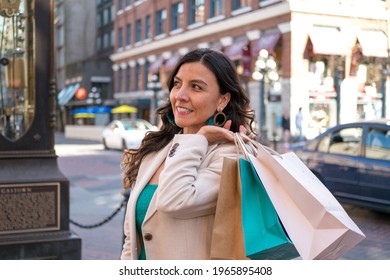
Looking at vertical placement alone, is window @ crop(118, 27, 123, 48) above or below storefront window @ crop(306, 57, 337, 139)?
above

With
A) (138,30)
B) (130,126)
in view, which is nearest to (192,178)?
(130,126)

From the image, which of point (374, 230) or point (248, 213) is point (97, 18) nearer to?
point (374, 230)

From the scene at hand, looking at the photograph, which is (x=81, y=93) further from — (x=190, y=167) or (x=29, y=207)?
(x=190, y=167)

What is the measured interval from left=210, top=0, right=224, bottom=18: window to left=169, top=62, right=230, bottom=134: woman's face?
25107 millimetres

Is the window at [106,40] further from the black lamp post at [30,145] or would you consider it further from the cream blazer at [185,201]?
the cream blazer at [185,201]

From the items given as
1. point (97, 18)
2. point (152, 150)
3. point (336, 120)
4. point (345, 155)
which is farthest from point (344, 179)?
point (97, 18)

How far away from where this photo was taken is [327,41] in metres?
20.8

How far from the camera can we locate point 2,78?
4.82 meters

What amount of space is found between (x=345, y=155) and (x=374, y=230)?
1.59m

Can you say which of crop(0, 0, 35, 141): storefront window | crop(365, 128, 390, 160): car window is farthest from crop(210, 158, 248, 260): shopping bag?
crop(365, 128, 390, 160): car window

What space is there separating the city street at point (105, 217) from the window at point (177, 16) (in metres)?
16.5

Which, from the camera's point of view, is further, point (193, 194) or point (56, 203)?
point (56, 203)

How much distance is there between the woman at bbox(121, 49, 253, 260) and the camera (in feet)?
5.74

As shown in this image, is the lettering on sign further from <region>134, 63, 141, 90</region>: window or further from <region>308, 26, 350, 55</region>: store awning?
<region>134, 63, 141, 90</region>: window
